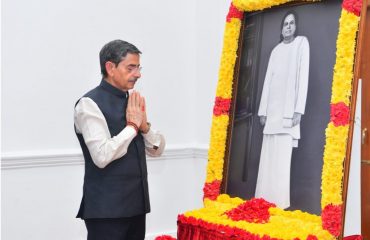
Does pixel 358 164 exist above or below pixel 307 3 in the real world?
below

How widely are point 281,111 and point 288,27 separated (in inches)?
18.4

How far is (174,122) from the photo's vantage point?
178 inches

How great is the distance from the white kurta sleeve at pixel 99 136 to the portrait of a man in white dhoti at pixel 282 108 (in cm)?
79

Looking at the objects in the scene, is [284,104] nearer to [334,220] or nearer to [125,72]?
[334,220]

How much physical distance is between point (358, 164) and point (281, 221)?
110cm

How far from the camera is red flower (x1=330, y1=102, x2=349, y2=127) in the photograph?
2434 millimetres

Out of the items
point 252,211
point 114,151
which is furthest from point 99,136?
point 252,211

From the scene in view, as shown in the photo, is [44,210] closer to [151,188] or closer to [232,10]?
[151,188]

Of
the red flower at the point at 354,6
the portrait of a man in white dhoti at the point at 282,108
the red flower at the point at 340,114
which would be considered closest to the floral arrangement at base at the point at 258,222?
the portrait of a man in white dhoti at the point at 282,108

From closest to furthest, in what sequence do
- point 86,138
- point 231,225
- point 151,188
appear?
point 86,138, point 231,225, point 151,188

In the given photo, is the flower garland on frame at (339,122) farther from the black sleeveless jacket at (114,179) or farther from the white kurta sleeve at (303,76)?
the black sleeveless jacket at (114,179)

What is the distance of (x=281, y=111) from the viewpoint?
2.80 meters

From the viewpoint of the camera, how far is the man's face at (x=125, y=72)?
263 centimetres

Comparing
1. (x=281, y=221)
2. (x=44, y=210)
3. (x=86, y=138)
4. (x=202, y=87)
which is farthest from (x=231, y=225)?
(x=202, y=87)
